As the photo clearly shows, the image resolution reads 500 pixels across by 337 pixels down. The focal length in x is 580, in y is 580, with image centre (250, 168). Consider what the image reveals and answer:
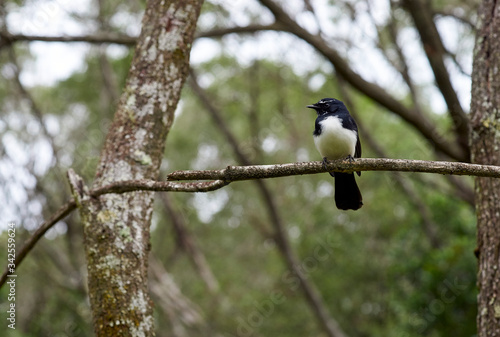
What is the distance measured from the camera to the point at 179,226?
11383mm

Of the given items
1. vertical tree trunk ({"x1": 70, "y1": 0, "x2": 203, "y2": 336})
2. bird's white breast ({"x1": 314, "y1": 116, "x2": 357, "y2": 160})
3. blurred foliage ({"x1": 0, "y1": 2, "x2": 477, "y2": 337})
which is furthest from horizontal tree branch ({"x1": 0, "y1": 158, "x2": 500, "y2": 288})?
blurred foliage ({"x1": 0, "y1": 2, "x2": 477, "y2": 337})

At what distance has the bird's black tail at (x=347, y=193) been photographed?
3895mm

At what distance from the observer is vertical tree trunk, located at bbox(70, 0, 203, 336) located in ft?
10.2

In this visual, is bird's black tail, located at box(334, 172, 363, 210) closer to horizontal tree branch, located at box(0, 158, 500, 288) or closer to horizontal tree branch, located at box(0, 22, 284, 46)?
horizontal tree branch, located at box(0, 158, 500, 288)

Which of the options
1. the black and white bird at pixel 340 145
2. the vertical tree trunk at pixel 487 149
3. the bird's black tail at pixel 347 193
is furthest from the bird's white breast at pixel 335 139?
the vertical tree trunk at pixel 487 149

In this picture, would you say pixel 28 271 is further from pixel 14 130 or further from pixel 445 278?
pixel 445 278

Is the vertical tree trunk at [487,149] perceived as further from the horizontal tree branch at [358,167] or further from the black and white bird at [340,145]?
the horizontal tree branch at [358,167]

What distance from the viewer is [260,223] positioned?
12.4 metres

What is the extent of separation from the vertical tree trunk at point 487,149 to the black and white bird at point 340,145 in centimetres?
78

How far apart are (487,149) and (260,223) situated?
29.2ft

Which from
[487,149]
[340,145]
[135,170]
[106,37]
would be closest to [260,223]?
[106,37]

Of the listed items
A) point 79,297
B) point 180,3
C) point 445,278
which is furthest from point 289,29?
point 79,297

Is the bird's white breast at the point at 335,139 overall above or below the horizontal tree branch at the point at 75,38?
below

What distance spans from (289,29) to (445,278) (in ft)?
12.7
